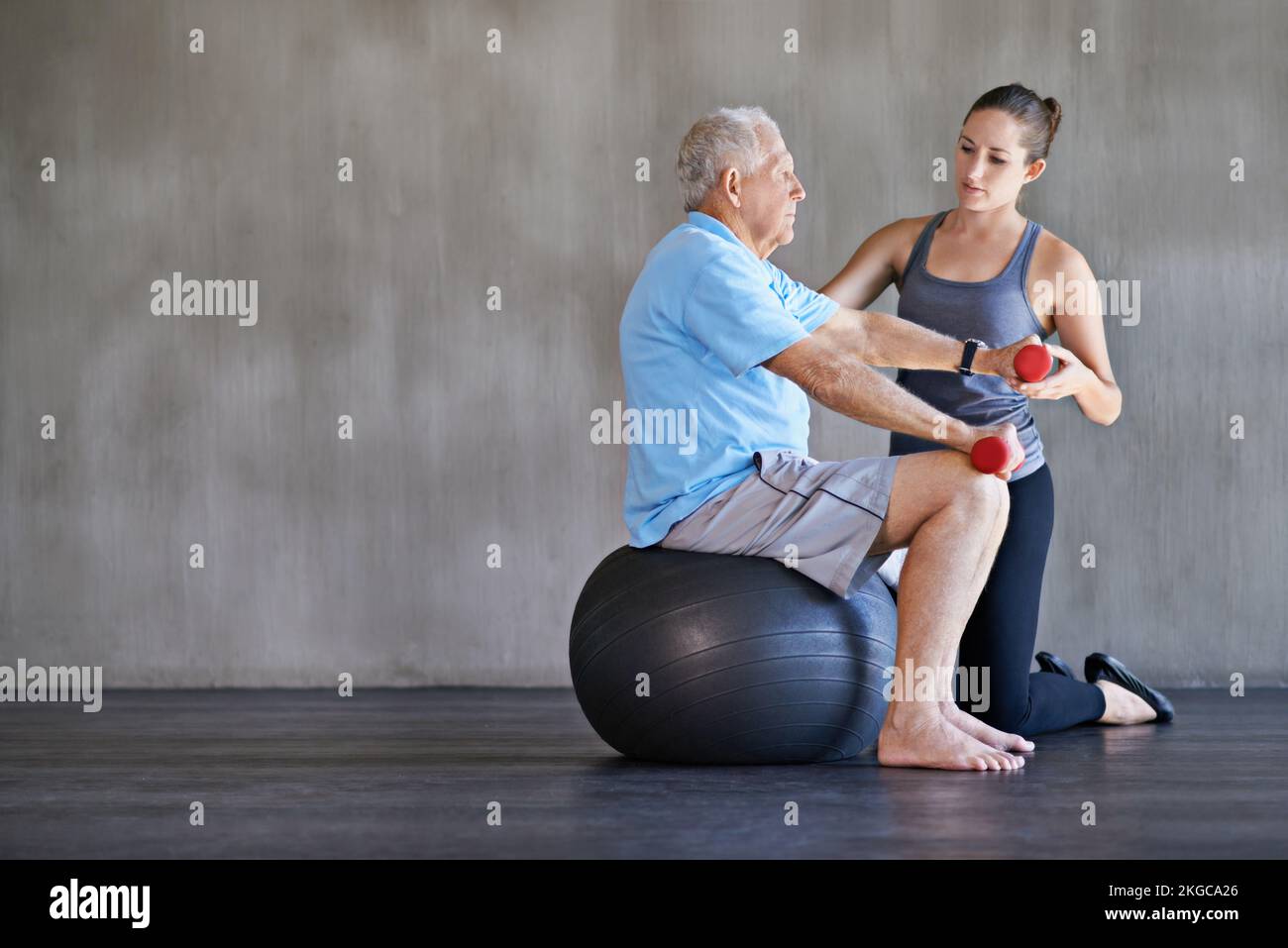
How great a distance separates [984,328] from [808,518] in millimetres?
850

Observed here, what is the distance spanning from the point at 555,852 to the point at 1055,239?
1.99 meters

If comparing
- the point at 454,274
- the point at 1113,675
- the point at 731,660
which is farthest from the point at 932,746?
the point at 454,274

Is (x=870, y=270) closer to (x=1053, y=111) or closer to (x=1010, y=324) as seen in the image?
(x=1010, y=324)

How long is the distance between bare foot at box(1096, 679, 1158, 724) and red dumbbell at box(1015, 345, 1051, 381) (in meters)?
1.10

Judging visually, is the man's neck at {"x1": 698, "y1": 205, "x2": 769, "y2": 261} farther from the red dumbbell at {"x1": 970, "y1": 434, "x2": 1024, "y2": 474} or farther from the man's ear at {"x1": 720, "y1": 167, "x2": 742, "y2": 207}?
the red dumbbell at {"x1": 970, "y1": 434, "x2": 1024, "y2": 474}

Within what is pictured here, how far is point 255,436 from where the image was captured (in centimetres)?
438

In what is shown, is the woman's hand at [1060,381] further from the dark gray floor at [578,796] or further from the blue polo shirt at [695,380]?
the dark gray floor at [578,796]

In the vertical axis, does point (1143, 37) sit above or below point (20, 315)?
above

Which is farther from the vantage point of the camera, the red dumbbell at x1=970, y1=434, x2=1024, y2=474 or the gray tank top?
the gray tank top

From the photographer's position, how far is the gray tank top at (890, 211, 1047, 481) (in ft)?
9.39

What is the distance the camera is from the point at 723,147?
98.5 inches

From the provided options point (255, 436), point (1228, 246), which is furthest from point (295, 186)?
point (1228, 246)

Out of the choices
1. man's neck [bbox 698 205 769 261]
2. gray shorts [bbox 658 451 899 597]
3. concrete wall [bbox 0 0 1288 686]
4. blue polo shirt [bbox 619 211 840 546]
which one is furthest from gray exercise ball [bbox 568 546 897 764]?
concrete wall [bbox 0 0 1288 686]

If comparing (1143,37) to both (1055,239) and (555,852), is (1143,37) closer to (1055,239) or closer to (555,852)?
(1055,239)
